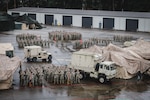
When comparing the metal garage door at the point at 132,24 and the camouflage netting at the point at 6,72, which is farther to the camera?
the metal garage door at the point at 132,24

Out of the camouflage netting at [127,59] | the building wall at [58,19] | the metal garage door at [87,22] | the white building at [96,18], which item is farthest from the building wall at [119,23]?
the camouflage netting at [127,59]

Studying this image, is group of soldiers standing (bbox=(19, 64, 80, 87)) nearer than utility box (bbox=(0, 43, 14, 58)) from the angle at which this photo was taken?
Yes

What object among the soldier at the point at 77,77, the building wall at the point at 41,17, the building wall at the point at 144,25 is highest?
the building wall at the point at 41,17

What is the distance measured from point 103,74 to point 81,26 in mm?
49852

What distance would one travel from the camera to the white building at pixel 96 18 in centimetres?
6932

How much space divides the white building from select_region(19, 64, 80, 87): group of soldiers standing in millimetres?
43863

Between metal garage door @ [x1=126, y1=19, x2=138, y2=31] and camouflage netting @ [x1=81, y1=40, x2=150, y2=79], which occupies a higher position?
metal garage door @ [x1=126, y1=19, x2=138, y2=31]

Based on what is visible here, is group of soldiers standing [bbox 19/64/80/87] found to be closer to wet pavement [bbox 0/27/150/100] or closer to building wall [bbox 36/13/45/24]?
wet pavement [bbox 0/27/150/100]

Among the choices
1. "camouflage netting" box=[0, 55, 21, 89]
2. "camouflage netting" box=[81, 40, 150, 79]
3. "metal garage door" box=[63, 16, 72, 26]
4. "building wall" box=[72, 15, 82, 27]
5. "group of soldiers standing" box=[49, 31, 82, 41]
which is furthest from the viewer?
"metal garage door" box=[63, 16, 72, 26]

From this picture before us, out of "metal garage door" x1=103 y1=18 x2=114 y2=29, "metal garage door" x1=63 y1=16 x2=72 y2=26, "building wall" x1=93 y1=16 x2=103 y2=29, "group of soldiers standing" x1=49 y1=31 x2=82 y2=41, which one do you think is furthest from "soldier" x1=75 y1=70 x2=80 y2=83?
"metal garage door" x1=63 y1=16 x2=72 y2=26

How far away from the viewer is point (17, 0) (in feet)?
331

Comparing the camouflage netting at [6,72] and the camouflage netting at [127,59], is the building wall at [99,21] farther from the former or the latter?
the camouflage netting at [6,72]

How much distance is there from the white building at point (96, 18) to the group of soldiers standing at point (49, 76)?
144 feet

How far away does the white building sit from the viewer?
227 feet
